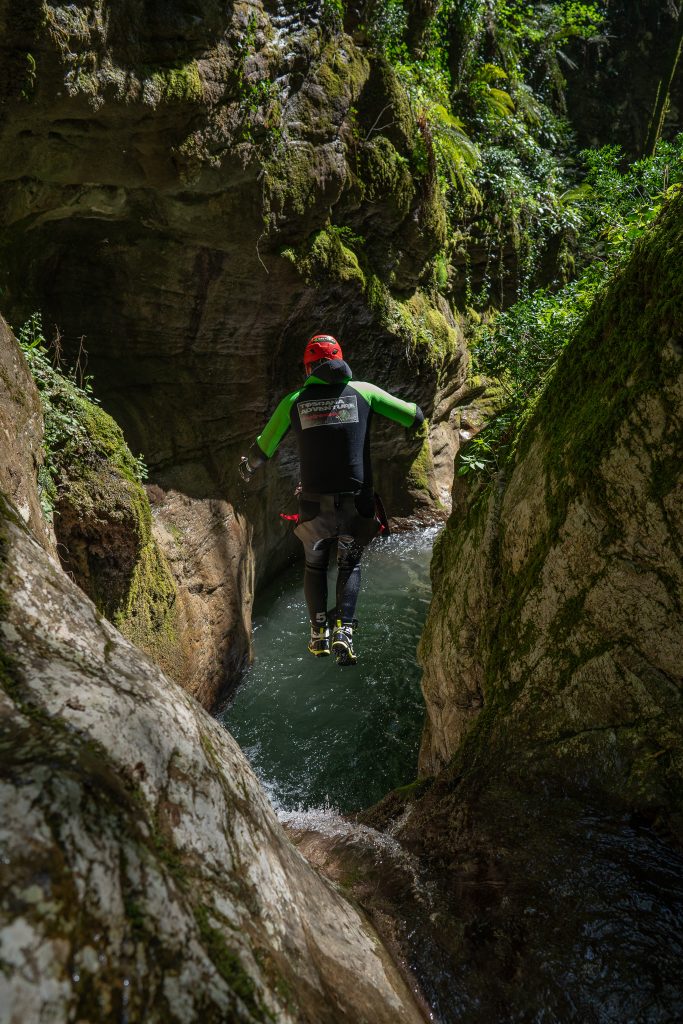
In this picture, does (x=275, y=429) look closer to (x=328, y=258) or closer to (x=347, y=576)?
(x=347, y=576)

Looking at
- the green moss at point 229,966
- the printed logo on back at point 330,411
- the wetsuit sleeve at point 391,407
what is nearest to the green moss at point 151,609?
the printed logo on back at point 330,411

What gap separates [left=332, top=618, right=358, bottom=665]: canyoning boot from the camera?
15.3 feet

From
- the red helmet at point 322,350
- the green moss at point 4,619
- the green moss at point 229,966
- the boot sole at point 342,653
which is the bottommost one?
the boot sole at point 342,653

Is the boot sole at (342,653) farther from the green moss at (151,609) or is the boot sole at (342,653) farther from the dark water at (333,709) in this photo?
the green moss at (151,609)

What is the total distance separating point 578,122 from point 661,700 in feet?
70.4

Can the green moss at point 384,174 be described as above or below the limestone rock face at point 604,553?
above

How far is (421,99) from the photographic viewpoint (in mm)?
9477

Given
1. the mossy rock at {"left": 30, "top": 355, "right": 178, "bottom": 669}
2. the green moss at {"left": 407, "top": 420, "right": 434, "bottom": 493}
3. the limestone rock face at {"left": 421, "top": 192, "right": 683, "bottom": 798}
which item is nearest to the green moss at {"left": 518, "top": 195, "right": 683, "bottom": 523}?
the limestone rock face at {"left": 421, "top": 192, "right": 683, "bottom": 798}

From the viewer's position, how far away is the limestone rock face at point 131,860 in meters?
1.00

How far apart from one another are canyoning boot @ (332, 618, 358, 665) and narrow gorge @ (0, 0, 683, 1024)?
0.65 metres

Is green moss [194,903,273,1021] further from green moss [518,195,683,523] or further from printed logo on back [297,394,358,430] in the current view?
printed logo on back [297,394,358,430]

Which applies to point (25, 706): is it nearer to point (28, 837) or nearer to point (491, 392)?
point (28, 837)

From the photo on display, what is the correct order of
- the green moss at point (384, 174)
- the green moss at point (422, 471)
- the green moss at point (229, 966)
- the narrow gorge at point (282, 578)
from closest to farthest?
1. the green moss at point (229, 966)
2. the narrow gorge at point (282, 578)
3. the green moss at point (384, 174)
4. the green moss at point (422, 471)

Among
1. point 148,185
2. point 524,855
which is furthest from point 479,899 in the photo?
point 148,185
